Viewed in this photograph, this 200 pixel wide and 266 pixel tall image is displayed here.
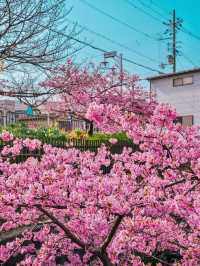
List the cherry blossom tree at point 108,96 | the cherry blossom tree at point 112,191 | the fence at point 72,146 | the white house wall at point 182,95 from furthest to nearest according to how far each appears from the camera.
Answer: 1. the white house wall at point 182,95
2. the cherry blossom tree at point 108,96
3. the fence at point 72,146
4. the cherry blossom tree at point 112,191

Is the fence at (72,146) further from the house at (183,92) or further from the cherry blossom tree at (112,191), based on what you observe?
the house at (183,92)

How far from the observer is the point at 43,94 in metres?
11.0

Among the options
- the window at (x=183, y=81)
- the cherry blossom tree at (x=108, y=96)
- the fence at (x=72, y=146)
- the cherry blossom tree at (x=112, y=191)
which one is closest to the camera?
the cherry blossom tree at (x=112, y=191)

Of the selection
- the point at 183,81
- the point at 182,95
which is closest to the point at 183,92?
the point at 182,95

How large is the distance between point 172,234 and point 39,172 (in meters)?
2.26

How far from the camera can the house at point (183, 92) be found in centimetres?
2842

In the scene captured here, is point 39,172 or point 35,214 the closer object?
point 39,172

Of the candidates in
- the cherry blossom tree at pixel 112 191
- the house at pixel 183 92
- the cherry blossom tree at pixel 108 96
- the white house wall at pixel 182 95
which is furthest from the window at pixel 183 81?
the cherry blossom tree at pixel 112 191

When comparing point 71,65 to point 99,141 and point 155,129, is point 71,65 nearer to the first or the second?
point 99,141

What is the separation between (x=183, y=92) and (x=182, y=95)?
0.79ft

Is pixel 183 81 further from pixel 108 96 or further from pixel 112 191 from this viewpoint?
pixel 112 191

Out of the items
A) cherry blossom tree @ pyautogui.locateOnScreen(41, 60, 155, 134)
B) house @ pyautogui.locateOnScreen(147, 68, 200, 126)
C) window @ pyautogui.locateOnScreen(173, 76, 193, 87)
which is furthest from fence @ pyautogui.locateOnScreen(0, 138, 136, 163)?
window @ pyautogui.locateOnScreen(173, 76, 193, 87)

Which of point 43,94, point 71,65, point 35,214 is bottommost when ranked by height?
point 35,214

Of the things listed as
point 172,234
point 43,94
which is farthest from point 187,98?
point 172,234
